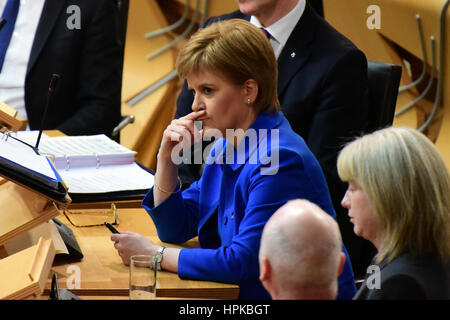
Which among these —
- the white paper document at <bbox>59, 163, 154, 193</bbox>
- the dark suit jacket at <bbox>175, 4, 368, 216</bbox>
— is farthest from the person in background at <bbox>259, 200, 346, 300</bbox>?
the dark suit jacket at <bbox>175, 4, 368, 216</bbox>

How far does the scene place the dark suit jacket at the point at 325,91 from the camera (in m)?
2.67

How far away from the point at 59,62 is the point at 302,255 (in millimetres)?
2649

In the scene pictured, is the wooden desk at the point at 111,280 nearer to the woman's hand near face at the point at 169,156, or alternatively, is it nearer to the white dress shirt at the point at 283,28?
the woman's hand near face at the point at 169,156

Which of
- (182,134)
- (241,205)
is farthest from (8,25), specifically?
(241,205)

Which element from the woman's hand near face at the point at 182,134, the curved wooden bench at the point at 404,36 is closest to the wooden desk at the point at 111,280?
the woman's hand near face at the point at 182,134

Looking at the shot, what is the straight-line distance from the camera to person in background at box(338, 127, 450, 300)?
155 cm

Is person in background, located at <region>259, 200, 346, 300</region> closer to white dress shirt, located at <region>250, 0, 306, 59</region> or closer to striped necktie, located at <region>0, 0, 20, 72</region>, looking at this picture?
white dress shirt, located at <region>250, 0, 306, 59</region>

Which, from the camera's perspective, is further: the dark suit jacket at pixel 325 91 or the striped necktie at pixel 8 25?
the striped necktie at pixel 8 25

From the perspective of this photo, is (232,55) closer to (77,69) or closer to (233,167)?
(233,167)

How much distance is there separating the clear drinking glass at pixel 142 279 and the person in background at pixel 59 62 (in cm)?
190

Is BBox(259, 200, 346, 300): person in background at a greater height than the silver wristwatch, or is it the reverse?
BBox(259, 200, 346, 300): person in background

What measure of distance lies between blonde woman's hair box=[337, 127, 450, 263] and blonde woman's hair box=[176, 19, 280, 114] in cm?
47

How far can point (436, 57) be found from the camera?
403cm

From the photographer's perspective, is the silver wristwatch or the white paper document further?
the white paper document
